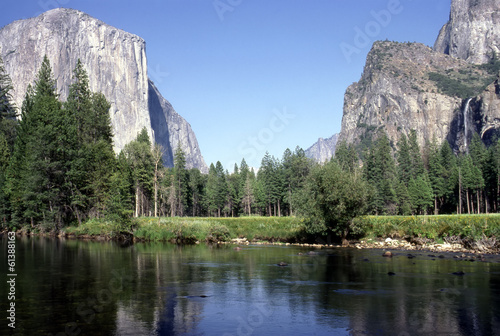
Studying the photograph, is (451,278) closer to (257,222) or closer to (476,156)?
(257,222)

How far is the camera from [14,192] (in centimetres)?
6794

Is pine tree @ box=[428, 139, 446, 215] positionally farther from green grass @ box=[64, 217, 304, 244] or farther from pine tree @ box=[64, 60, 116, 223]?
pine tree @ box=[64, 60, 116, 223]

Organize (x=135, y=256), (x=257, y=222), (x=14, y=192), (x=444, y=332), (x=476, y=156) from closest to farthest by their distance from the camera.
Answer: (x=444, y=332) → (x=135, y=256) → (x=257, y=222) → (x=14, y=192) → (x=476, y=156)

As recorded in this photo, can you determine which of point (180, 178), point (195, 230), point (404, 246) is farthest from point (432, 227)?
point (180, 178)

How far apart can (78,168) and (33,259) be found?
118 ft

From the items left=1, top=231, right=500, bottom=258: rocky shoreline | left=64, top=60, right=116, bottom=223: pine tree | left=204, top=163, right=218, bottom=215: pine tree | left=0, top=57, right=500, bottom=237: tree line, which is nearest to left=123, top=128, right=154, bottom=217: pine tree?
left=0, top=57, right=500, bottom=237: tree line

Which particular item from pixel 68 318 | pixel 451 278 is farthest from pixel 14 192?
pixel 451 278

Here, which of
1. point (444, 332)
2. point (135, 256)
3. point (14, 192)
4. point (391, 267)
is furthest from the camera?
point (14, 192)

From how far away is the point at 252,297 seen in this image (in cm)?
2208

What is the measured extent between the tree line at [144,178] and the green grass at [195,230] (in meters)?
3.02

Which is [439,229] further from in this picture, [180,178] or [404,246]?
[180,178]

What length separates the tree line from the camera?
171 ft

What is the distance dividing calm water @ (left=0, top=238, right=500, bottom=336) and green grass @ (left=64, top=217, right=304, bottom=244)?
19.2 meters

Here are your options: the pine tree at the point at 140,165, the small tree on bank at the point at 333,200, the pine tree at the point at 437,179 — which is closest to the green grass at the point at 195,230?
the small tree on bank at the point at 333,200
